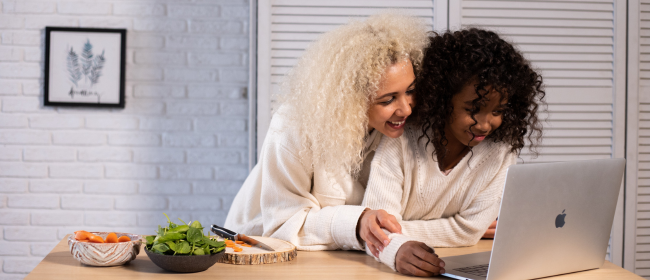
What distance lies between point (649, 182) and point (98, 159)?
2434 millimetres

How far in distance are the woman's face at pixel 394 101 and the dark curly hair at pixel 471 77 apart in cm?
4

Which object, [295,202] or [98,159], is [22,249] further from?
[295,202]

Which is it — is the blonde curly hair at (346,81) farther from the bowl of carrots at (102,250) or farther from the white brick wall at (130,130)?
the white brick wall at (130,130)

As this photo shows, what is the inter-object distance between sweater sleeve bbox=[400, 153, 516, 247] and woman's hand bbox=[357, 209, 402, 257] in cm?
14

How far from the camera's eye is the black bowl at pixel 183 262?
3.23 feet

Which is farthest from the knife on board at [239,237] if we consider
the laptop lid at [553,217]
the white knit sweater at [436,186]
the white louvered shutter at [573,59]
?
the white louvered shutter at [573,59]

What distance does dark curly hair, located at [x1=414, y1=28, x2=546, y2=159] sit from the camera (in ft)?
3.84

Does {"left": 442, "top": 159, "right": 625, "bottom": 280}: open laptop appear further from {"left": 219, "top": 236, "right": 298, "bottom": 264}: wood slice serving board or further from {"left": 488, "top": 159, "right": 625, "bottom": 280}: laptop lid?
{"left": 219, "top": 236, "right": 298, "bottom": 264}: wood slice serving board

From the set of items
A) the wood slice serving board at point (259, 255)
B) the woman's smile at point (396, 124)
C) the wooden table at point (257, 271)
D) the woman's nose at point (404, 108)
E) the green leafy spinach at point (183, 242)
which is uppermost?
the woman's nose at point (404, 108)

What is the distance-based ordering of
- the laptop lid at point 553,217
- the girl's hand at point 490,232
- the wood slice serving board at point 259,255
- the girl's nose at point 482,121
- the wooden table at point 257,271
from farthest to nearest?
1. the girl's hand at point 490,232
2. the girl's nose at point 482,121
3. the wood slice serving board at point 259,255
4. the wooden table at point 257,271
5. the laptop lid at point 553,217

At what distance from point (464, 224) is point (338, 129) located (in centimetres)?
40

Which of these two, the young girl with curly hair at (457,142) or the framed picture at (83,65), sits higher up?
the framed picture at (83,65)

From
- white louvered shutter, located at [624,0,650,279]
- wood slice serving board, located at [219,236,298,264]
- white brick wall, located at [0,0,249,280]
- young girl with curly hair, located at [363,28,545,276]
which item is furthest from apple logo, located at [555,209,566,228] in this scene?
white brick wall, located at [0,0,249,280]

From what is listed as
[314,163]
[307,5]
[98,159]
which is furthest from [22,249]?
[314,163]
